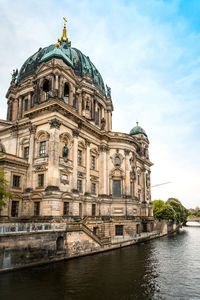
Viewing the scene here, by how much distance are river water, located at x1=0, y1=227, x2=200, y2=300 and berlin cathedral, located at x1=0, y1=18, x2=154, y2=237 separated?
9288mm

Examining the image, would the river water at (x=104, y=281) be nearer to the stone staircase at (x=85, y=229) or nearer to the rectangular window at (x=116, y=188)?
the stone staircase at (x=85, y=229)

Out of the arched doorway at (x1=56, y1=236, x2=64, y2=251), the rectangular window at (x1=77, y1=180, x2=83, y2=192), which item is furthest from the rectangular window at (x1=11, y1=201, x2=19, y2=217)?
the arched doorway at (x1=56, y1=236, x2=64, y2=251)

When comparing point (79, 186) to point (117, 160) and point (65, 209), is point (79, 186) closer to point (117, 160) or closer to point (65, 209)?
point (65, 209)

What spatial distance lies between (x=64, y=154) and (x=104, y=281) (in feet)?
63.7

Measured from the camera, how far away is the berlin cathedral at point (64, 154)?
32875 millimetres

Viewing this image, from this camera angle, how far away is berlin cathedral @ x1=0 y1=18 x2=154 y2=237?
32875mm

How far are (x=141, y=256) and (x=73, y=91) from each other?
89.2ft

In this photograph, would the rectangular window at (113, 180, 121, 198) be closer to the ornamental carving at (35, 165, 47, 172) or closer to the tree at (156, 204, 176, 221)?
the ornamental carving at (35, 165, 47, 172)

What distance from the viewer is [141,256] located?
3000 centimetres

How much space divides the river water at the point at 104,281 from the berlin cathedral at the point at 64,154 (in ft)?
30.5

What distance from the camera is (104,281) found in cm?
1888

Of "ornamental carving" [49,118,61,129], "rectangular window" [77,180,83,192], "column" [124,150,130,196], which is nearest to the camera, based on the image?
"ornamental carving" [49,118,61,129]

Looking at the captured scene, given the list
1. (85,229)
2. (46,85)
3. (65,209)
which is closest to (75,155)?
(65,209)

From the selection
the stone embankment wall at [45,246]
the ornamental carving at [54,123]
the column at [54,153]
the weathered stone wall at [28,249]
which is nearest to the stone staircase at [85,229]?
the stone embankment wall at [45,246]
